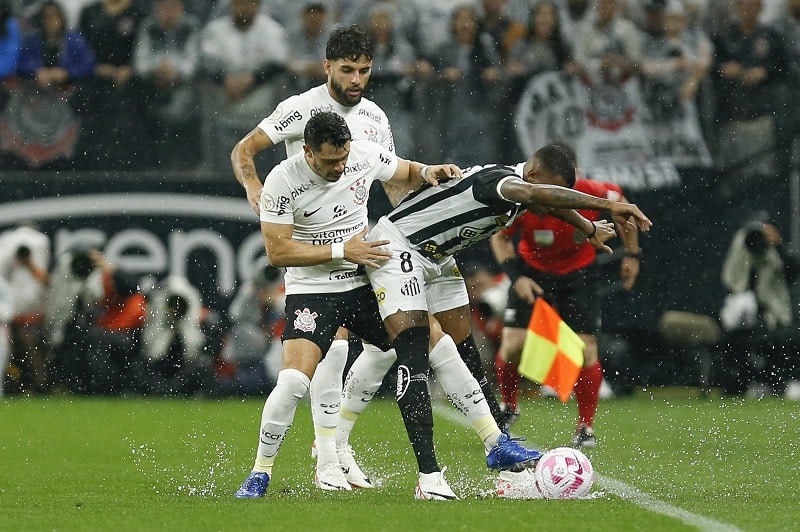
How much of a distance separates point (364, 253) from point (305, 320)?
499 millimetres

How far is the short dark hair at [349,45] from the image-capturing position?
28.3 ft

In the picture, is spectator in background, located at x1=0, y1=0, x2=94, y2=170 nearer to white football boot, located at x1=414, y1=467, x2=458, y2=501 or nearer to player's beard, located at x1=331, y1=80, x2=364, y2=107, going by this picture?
player's beard, located at x1=331, y1=80, x2=364, y2=107

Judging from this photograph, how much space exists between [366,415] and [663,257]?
4290 mm

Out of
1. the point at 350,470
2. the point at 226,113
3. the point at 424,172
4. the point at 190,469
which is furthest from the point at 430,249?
the point at 226,113

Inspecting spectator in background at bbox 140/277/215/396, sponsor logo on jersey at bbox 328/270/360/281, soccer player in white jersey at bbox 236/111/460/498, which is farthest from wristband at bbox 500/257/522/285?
spectator in background at bbox 140/277/215/396

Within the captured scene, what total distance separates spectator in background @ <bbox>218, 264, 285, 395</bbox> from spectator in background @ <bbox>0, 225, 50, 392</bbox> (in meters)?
2.08

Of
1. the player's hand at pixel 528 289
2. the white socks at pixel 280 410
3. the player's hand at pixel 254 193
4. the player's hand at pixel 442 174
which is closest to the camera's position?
the white socks at pixel 280 410

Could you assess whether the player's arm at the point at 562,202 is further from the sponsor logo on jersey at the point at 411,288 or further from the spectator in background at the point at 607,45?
the spectator in background at the point at 607,45

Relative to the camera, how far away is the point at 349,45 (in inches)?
340

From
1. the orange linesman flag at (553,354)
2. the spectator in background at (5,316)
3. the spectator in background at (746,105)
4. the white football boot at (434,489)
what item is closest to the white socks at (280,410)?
the white football boot at (434,489)

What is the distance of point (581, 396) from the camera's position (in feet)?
35.6

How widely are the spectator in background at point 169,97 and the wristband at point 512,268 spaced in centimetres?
539

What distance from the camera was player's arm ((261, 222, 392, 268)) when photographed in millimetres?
7719

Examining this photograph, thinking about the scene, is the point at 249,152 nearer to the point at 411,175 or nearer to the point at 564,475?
the point at 411,175
